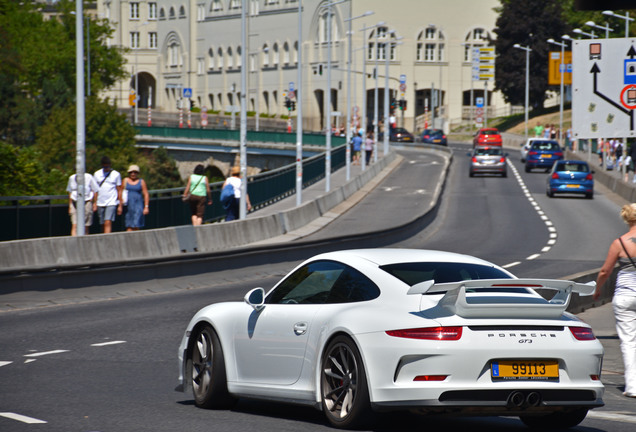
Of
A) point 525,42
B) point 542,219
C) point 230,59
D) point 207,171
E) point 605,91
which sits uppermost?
point 525,42

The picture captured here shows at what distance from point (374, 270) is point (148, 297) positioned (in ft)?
36.9

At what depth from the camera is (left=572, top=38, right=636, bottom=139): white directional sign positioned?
50.3ft

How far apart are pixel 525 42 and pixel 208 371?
11077 centimetres

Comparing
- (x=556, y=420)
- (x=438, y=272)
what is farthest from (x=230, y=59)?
(x=556, y=420)

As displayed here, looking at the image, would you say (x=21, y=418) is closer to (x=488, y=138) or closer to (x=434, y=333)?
(x=434, y=333)

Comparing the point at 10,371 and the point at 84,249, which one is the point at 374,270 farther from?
the point at 84,249

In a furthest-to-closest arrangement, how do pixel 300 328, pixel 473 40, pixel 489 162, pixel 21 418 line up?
pixel 473 40, pixel 489 162, pixel 21 418, pixel 300 328

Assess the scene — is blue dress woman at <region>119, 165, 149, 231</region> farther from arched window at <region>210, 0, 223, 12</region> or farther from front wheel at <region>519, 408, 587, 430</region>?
arched window at <region>210, 0, 223, 12</region>

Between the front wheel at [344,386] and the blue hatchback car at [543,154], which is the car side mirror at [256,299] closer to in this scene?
the front wheel at [344,386]

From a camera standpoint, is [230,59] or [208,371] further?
[230,59]

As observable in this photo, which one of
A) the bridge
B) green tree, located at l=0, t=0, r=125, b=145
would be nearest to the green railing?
the bridge

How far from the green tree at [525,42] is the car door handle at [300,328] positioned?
355 ft

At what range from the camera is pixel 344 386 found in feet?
25.4

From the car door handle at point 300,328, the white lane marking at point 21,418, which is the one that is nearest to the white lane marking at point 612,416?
the car door handle at point 300,328
